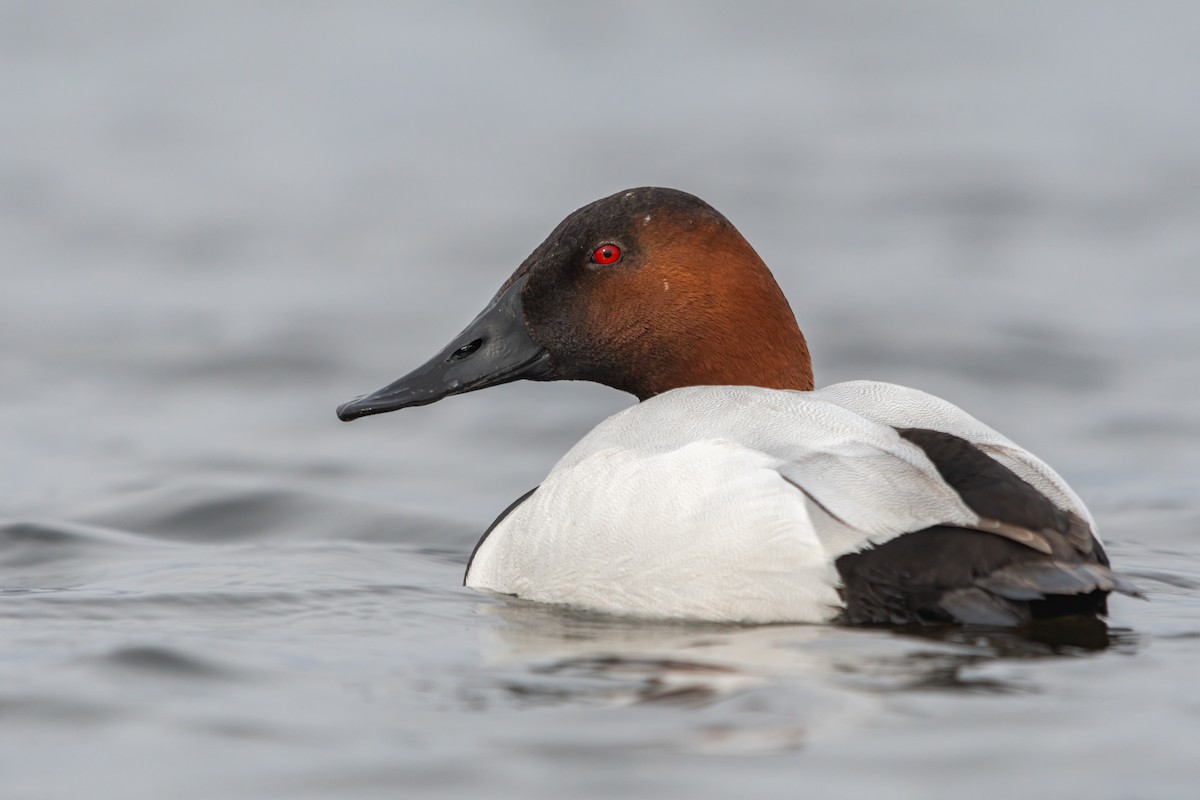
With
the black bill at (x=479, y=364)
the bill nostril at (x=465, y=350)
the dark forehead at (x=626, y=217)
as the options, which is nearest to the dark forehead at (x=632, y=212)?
the dark forehead at (x=626, y=217)

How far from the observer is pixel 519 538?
5031 mm

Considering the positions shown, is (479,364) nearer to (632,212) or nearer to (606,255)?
(606,255)

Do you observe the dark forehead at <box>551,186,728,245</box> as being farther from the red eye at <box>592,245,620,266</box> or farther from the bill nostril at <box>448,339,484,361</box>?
the bill nostril at <box>448,339,484,361</box>

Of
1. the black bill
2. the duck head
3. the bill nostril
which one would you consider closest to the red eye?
the duck head

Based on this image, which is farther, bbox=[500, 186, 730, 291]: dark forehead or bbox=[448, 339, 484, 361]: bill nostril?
bbox=[448, 339, 484, 361]: bill nostril

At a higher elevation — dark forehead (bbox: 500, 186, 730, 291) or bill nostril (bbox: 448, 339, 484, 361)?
dark forehead (bbox: 500, 186, 730, 291)

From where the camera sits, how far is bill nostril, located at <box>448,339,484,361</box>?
5.73m

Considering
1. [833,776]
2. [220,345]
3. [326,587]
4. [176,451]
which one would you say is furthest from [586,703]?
[220,345]

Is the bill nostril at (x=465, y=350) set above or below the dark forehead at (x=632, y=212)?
below

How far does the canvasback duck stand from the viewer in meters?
4.18

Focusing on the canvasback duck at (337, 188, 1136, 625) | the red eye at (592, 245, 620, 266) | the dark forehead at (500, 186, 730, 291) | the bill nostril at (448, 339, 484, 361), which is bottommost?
the canvasback duck at (337, 188, 1136, 625)

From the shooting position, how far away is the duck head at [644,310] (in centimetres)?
534

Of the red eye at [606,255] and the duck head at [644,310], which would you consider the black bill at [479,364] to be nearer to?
the duck head at [644,310]

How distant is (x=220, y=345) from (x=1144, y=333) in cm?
484
